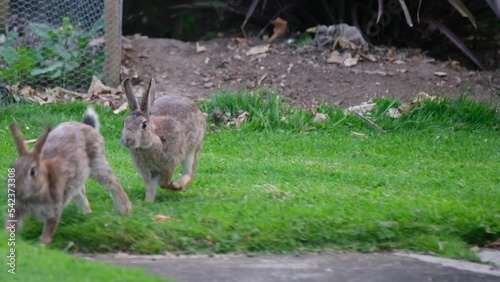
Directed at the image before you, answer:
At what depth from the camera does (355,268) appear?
5637 mm

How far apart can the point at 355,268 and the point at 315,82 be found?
5.77 meters

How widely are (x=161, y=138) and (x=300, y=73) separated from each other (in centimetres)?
459

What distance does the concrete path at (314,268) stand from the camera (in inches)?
212

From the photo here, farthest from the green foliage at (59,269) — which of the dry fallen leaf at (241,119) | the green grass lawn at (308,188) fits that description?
the dry fallen leaf at (241,119)

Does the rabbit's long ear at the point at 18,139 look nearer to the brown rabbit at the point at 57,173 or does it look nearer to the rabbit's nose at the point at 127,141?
the brown rabbit at the point at 57,173

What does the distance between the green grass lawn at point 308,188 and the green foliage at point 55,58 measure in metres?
0.67

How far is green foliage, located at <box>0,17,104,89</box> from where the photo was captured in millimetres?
10672

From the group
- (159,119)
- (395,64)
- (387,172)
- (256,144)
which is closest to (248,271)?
(159,119)

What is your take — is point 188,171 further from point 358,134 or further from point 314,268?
point 358,134

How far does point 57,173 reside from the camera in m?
5.94

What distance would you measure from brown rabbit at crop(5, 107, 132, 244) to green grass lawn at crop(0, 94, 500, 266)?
0.46 feet

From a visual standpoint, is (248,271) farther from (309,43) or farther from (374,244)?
(309,43)

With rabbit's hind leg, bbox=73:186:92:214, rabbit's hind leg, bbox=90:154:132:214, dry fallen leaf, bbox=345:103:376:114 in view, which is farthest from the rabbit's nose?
dry fallen leaf, bbox=345:103:376:114

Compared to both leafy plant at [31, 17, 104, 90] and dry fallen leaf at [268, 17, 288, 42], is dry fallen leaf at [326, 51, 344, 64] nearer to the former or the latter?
dry fallen leaf at [268, 17, 288, 42]
